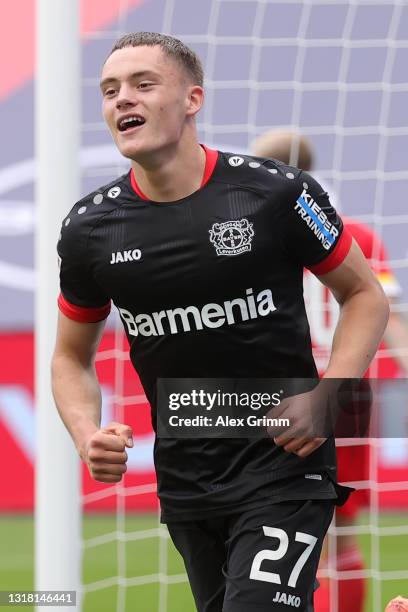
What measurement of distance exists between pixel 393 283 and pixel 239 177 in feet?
5.68

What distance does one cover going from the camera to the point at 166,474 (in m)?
2.82

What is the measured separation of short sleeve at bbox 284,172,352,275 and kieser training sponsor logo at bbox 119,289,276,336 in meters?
0.12

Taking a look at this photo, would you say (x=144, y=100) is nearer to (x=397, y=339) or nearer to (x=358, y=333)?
(x=358, y=333)

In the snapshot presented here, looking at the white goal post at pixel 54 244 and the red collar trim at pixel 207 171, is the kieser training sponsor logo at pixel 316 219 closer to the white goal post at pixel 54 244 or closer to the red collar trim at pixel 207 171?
the red collar trim at pixel 207 171

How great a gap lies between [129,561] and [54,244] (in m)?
3.19

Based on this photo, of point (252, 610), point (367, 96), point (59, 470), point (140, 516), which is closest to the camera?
point (252, 610)

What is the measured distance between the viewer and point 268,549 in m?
2.64

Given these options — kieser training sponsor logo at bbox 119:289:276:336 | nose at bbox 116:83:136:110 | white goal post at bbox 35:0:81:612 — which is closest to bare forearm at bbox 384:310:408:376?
white goal post at bbox 35:0:81:612

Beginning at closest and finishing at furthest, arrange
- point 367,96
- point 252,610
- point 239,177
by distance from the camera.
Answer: point 252,610
point 239,177
point 367,96

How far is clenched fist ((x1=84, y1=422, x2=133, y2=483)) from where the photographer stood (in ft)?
8.27

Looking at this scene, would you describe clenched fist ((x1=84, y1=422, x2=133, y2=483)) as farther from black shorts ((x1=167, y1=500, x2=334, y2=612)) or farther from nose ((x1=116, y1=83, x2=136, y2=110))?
nose ((x1=116, y1=83, x2=136, y2=110))

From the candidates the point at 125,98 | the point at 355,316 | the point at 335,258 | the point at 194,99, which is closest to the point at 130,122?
the point at 125,98

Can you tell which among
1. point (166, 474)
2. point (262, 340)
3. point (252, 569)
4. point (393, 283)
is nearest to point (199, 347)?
point (262, 340)

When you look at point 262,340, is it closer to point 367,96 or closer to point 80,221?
point 80,221
